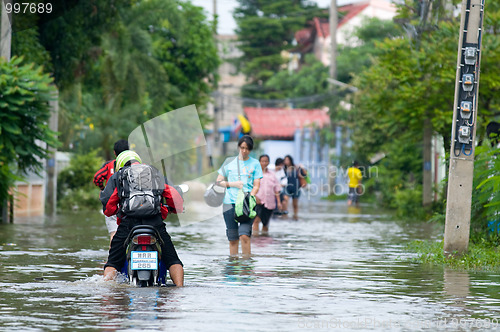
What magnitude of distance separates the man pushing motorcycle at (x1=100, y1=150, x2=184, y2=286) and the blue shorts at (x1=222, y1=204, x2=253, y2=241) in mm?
3926

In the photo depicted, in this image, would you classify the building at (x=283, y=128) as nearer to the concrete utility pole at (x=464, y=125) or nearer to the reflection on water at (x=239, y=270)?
the concrete utility pole at (x=464, y=125)

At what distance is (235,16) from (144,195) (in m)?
71.0

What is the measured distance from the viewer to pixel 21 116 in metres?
22.6

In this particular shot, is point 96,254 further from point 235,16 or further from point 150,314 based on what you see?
point 235,16

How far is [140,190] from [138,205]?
0.16 metres

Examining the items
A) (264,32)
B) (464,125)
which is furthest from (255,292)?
(264,32)

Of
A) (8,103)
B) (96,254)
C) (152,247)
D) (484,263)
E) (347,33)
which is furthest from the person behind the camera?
(347,33)

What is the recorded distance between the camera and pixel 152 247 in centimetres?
1080

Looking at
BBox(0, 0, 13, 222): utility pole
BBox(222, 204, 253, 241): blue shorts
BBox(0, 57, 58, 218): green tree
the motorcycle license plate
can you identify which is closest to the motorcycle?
the motorcycle license plate

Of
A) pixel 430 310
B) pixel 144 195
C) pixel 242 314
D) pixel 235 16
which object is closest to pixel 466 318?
pixel 430 310

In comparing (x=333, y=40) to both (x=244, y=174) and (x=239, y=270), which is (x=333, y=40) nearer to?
(x=244, y=174)

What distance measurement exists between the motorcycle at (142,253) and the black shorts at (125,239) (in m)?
0.14

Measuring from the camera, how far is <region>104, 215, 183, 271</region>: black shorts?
11.0 meters

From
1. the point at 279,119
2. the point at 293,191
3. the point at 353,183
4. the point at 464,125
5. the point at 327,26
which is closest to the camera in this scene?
the point at 464,125
